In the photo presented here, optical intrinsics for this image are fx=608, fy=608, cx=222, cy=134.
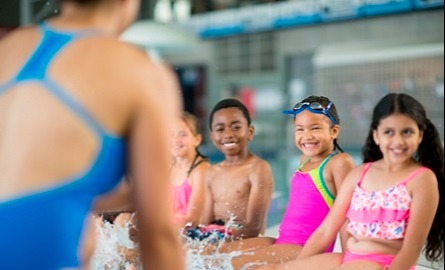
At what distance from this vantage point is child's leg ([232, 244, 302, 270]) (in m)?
1.78

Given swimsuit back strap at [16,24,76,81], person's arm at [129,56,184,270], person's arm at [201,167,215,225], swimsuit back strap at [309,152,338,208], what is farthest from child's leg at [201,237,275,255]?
swimsuit back strap at [16,24,76,81]

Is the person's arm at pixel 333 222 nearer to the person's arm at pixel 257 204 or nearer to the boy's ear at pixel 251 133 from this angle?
the person's arm at pixel 257 204

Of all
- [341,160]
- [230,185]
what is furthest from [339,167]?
[230,185]

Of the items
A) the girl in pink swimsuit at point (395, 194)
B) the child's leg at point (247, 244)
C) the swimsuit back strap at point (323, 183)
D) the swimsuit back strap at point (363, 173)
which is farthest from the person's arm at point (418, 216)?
the child's leg at point (247, 244)

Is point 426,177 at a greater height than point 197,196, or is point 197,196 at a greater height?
point 426,177

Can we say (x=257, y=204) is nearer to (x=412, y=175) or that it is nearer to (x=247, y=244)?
(x=247, y=244)

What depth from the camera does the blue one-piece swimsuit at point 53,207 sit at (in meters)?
0.80

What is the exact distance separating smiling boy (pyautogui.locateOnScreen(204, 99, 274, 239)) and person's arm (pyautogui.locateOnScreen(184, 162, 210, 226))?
65 millimetres

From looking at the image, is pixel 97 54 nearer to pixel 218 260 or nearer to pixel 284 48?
pixel 218 260

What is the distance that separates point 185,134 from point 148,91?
4.89 feet

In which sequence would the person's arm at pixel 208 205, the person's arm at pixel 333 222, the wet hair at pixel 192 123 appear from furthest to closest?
the wet hair at pixel 192 123 < the person's arm at pixel 208 205 < the person's arm at pixel 333 222

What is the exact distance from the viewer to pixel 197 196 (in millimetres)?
2225

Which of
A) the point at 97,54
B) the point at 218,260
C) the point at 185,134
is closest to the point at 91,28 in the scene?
the point at 97,54

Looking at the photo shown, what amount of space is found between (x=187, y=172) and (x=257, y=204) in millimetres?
398
